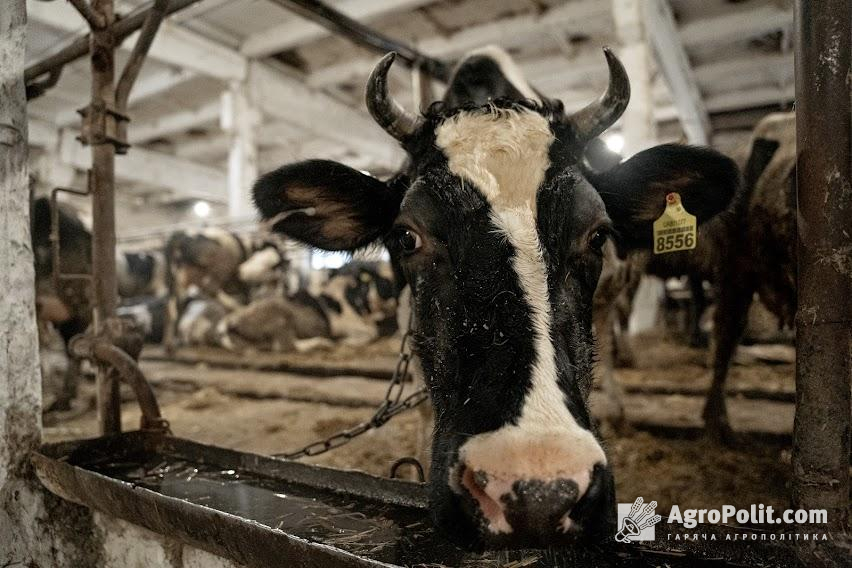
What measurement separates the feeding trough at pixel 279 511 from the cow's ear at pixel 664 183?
4.38 feet

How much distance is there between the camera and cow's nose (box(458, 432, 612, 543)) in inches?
47.8

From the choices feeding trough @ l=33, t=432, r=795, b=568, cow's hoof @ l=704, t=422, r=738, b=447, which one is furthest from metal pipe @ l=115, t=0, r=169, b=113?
cow's hoof @ l=704, t=422, r=738, b=447

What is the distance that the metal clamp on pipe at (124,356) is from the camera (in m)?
2.62

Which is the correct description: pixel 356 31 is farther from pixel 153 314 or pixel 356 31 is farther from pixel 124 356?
pixel 153 314

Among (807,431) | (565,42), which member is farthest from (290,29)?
(807,431)

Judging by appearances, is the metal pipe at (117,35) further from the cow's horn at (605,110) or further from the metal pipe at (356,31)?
the cow's horn at (605,110)

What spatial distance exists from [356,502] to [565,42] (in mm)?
10572

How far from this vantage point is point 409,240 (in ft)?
6.54

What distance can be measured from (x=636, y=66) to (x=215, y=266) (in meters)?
8.66

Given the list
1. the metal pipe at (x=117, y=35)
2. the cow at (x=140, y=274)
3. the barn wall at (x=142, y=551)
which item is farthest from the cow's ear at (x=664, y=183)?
the cow at (x=140, y=274)

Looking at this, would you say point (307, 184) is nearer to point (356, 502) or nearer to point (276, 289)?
point (356, 502)

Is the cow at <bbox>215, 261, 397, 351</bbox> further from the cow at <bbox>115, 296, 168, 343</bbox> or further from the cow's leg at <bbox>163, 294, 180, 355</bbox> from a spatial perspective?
the cow at <bbox>115, 296, 168, 343</bbox>

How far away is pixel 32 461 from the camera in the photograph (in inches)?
87.0

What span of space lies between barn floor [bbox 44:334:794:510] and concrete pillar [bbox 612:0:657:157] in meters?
2.98
